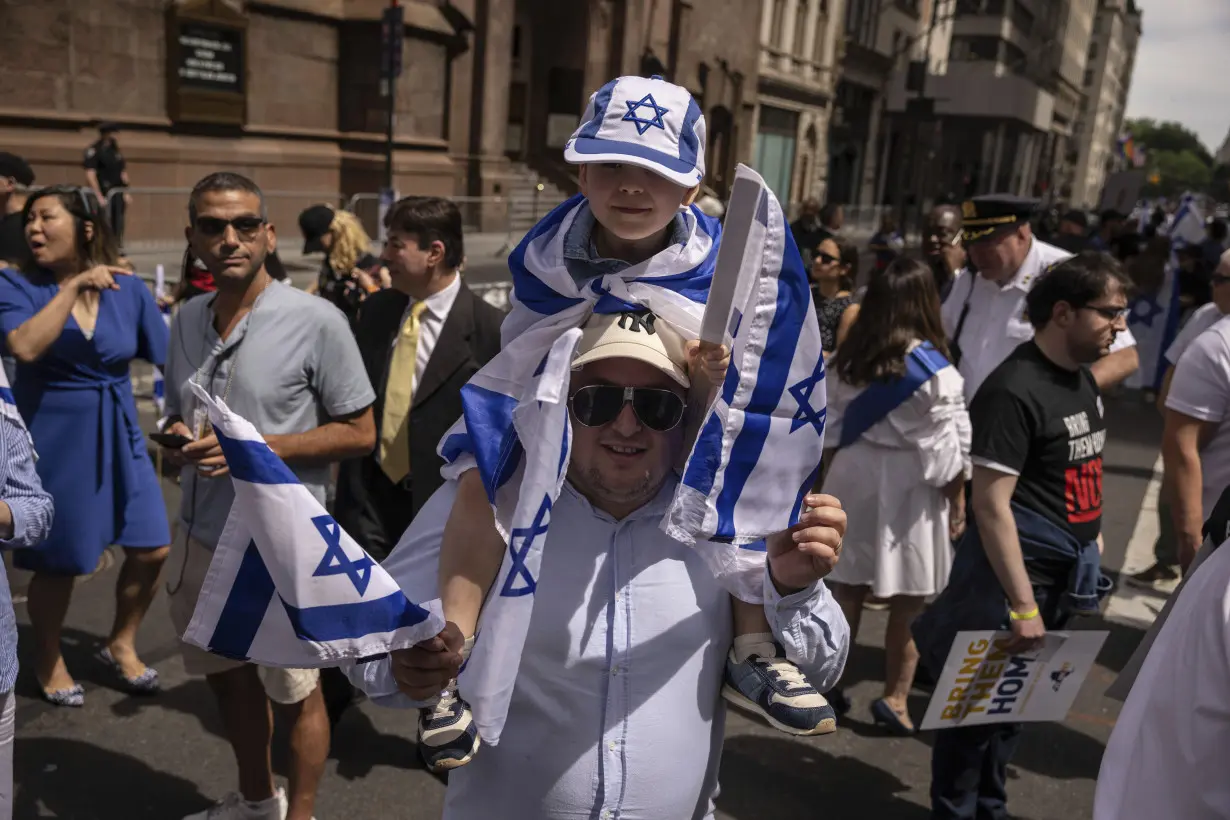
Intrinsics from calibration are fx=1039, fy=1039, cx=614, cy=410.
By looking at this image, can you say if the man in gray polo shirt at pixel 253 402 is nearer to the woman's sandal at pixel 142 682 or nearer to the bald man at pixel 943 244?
the woman's sandal at pixel 142 682

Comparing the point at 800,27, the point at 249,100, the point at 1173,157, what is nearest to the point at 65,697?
the point at 249,100

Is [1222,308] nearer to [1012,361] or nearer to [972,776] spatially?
[1012,361]

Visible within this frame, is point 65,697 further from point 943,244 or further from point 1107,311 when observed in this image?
point 943,244

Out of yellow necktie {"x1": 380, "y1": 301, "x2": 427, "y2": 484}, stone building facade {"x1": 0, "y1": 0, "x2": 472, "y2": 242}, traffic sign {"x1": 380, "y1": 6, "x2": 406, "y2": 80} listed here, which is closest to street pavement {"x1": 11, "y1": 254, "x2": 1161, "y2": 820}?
yellow necktie {"x1": 380, "y1": 301, "x2": 427, "y2": 484}

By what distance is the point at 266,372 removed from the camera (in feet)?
10.7

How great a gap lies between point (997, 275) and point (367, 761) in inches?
158

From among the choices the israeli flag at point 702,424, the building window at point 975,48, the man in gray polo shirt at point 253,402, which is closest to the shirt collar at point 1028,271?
the man in gray polo shirt at point 253,402

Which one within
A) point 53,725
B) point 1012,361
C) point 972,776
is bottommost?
point 53,725

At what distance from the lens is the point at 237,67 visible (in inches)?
664

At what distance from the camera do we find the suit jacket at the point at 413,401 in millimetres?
4070

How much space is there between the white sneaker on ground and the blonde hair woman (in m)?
2.78

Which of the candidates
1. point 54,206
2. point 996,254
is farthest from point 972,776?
point 54,206

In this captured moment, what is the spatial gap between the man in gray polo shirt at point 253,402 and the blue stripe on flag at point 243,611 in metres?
1.47

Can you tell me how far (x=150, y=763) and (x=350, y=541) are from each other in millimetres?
2827
